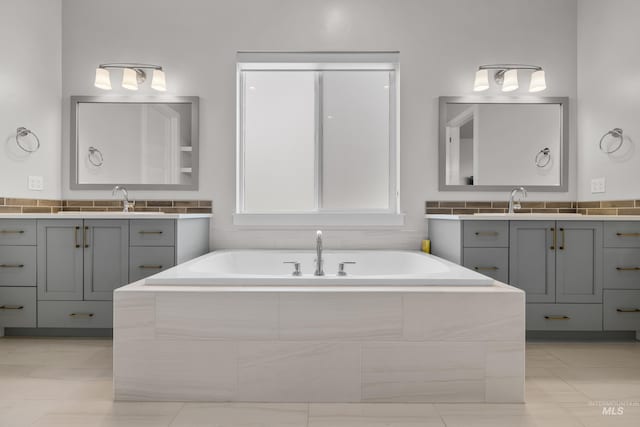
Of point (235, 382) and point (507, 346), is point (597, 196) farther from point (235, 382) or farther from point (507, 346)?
point (235, 382)

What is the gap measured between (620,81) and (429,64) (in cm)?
131

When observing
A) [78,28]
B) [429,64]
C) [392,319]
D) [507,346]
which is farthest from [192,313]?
[78,28]

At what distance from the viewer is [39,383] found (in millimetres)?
1958

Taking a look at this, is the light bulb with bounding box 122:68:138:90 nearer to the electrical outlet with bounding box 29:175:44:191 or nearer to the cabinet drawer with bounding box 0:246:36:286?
the electrical outlet with bounding box 29:175:44:191

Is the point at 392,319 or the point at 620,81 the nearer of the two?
the point at 392,319

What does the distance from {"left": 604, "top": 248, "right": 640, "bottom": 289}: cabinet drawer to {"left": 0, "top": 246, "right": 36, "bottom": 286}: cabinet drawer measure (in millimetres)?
3689

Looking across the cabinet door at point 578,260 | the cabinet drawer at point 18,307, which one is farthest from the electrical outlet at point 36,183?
the cabinet door at point 578,260

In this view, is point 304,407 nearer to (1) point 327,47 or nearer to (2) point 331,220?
(2) point 331,220

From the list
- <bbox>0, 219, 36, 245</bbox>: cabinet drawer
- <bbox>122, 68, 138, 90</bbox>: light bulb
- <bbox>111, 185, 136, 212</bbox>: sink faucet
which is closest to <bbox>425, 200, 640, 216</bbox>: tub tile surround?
<bbox>111, 185, 136, 212</bbox>: sink faucet

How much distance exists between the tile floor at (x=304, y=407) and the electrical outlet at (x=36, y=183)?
1.28m

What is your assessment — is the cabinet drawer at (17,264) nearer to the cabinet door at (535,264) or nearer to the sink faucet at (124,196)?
the sink faucet at (124,196)

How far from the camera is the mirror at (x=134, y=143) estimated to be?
10.6 ft

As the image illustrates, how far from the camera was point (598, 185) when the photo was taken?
9.90 feet

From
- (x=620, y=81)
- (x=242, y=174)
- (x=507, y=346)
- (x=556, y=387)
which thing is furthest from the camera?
(x=242, y=174)
